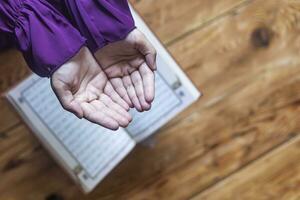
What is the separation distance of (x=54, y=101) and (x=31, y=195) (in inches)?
7.4

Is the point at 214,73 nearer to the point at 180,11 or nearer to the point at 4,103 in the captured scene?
the point at 180,11

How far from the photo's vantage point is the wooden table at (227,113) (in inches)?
40.4

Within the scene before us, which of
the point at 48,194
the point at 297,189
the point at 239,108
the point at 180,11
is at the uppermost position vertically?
the point at 180,11

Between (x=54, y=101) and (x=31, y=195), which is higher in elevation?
(x=54, y=101)

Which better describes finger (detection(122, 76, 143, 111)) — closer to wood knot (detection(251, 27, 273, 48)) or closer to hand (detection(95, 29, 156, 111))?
hand (detection(95, 29, 156, 111))

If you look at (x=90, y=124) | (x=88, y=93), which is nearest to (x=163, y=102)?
(x=90, y=124)

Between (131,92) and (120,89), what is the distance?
0.02m

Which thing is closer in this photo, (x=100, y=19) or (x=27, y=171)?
(x=100, y=19)

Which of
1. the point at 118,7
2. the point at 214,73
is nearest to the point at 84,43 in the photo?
the point at 118,7

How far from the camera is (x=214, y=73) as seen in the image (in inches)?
40.9

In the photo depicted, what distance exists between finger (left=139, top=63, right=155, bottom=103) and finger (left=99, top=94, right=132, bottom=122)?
37mm

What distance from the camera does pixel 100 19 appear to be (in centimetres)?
75

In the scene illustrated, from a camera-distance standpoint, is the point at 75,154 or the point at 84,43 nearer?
the point at 84,43

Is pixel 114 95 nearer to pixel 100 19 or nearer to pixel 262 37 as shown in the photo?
pixel 100 19
